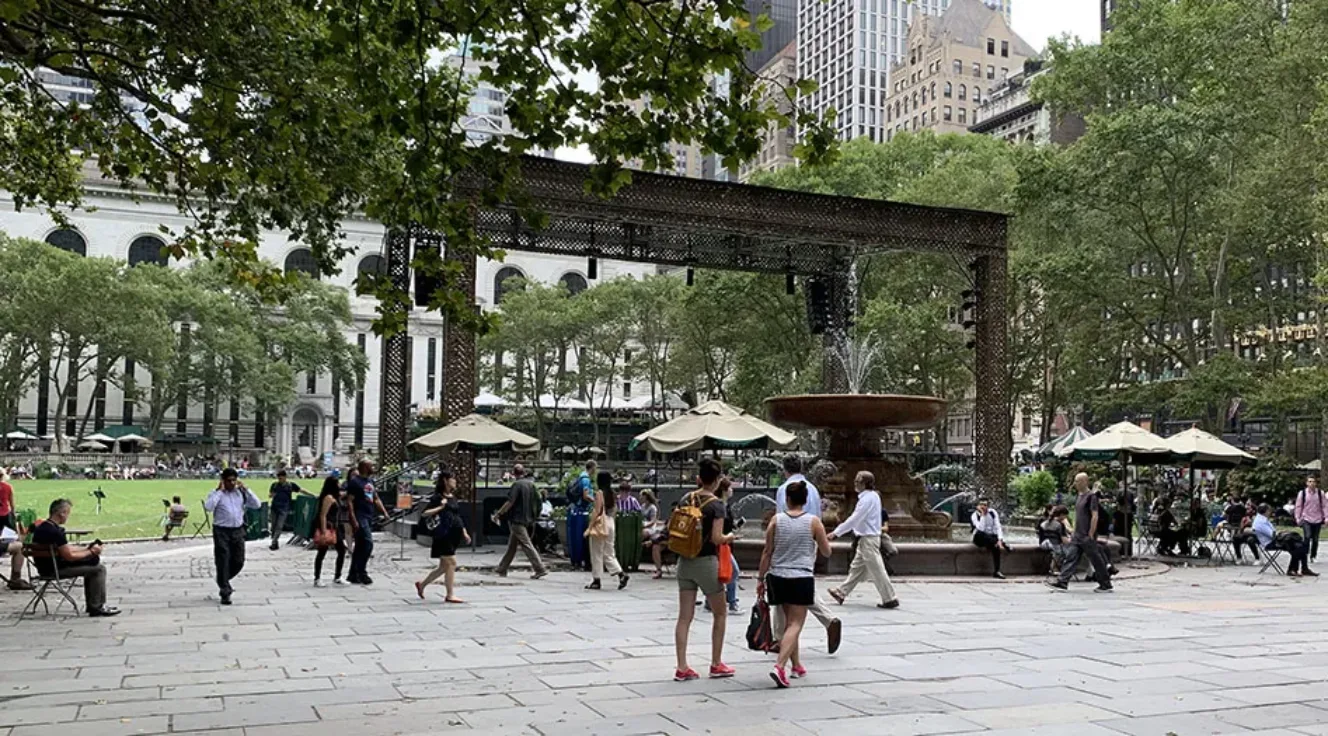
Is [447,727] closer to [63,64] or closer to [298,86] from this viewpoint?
[298,86]

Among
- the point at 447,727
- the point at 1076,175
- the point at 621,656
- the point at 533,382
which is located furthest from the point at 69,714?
the point at 533,382

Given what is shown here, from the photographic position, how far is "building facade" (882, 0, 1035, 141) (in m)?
115

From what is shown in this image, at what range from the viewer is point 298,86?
36.4 feet

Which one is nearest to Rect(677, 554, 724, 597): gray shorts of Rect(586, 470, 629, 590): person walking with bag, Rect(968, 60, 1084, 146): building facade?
Rect(586, 470, 629, 590): person walking with bag

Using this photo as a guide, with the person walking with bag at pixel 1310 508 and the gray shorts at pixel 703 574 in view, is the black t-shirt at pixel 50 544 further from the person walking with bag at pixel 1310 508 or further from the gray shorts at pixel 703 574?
the person walking with bag at pixel 1310 508

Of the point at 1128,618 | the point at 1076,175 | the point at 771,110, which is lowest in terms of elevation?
the point at 1128,618

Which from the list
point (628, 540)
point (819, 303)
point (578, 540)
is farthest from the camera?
point (819, 303)

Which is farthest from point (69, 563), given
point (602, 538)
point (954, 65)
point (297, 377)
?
point (954, 65)

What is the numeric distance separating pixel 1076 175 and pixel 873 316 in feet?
24.5

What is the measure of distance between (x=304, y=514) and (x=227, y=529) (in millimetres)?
9420

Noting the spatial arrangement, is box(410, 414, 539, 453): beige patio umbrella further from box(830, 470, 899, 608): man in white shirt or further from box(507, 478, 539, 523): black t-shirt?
box(830, 470, 899, 608): man in white shirt

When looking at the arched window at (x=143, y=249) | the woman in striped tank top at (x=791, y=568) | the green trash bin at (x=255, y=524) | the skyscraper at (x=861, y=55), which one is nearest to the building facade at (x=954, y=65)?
the skyscraper at (x=861, y=55)

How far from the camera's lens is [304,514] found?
2209 cm

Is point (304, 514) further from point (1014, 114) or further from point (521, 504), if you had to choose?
point (1014, 114)
